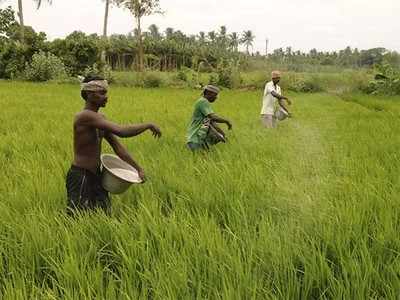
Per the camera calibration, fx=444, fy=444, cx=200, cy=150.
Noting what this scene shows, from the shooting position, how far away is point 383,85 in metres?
17.2

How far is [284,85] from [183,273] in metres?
18.6

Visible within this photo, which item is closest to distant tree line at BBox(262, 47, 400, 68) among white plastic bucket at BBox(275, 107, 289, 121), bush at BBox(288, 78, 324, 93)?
bush at BBox(288, 78, 324, 93)

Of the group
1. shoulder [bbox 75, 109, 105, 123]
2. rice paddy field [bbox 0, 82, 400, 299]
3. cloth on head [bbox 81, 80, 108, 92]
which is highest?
cloth on head [bbox 81, 80, 108, 92]

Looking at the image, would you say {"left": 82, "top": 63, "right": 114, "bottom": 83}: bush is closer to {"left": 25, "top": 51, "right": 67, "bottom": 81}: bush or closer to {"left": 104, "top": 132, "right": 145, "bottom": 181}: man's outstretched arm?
{"left": 25, "top": 51, "right": 67, "bottom": 81}: bush

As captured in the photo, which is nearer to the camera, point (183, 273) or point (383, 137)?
point (183, 273)

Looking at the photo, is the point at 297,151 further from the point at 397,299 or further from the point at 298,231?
the point at 397,299

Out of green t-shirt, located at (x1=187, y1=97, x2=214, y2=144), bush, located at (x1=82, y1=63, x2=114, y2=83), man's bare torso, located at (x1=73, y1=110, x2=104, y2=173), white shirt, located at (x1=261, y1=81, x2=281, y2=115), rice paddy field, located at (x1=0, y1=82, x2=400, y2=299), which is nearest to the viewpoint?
rice paddy field, located at (x1=0, y1=82, x2=400, y2=299)

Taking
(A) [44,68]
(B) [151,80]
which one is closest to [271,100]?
(B) [151,80]

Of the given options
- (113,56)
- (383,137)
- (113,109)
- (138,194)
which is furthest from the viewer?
(113,56)

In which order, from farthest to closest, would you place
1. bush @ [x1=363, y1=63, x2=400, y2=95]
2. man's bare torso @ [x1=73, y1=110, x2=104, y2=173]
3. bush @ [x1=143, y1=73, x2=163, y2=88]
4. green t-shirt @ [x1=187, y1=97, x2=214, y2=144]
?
bush @ [x1=143, y1=73, x2=163, y2=88] < bush @ [x1=363, y1=63, x2=400, y2=95] < green t-shirt @ [x1=187, y1=97, x2=214, y2=144] < man's bare torso @ [x1=73, y1=110, x2=104, y2=173]

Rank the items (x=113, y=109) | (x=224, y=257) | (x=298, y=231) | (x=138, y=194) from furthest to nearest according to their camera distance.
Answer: (x=113, y=109), (x=138, y=194), (x=298, y=231), (x=224, y=257)

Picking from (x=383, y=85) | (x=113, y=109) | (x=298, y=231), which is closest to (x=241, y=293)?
(x=298, y=231)

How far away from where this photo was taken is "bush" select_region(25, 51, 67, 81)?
19.5 metres

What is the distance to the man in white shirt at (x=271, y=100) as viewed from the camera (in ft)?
21.2
